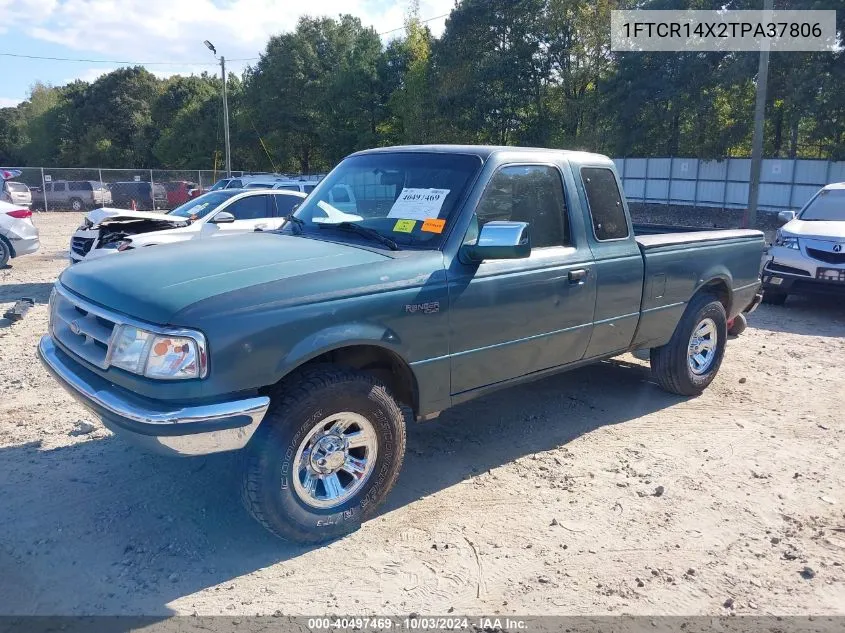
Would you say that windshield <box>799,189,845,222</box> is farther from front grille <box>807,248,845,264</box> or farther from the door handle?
the door handle

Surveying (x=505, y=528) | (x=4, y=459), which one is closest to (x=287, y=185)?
(x=4, y=459)

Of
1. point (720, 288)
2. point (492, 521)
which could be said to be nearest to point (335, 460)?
point (492, 521)

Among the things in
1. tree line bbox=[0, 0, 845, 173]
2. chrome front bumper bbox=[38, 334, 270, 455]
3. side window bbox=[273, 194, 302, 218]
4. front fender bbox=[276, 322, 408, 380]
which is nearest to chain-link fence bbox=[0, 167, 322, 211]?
tree line bbox=[0, 0, 845, 173]

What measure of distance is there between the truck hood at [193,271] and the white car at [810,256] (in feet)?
25.5

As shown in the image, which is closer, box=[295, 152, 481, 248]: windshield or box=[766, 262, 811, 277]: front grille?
box=[295, 152, 481, 248]: windshield

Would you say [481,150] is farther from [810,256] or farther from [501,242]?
[810,256]

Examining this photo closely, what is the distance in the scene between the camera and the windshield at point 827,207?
1023cm

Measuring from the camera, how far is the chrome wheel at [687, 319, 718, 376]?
6008 millimetres

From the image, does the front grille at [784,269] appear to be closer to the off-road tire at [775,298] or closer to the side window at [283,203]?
the off-road tire at [775,298]

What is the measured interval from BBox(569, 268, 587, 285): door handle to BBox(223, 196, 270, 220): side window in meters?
7.37

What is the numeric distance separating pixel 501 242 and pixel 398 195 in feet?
3.07

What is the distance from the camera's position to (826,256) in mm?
9273

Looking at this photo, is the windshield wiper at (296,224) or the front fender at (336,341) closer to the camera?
the front fender at (336,341)

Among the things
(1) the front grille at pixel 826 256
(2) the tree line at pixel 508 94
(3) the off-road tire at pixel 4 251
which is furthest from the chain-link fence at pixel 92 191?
(1) the front grille at pixel 826 256
